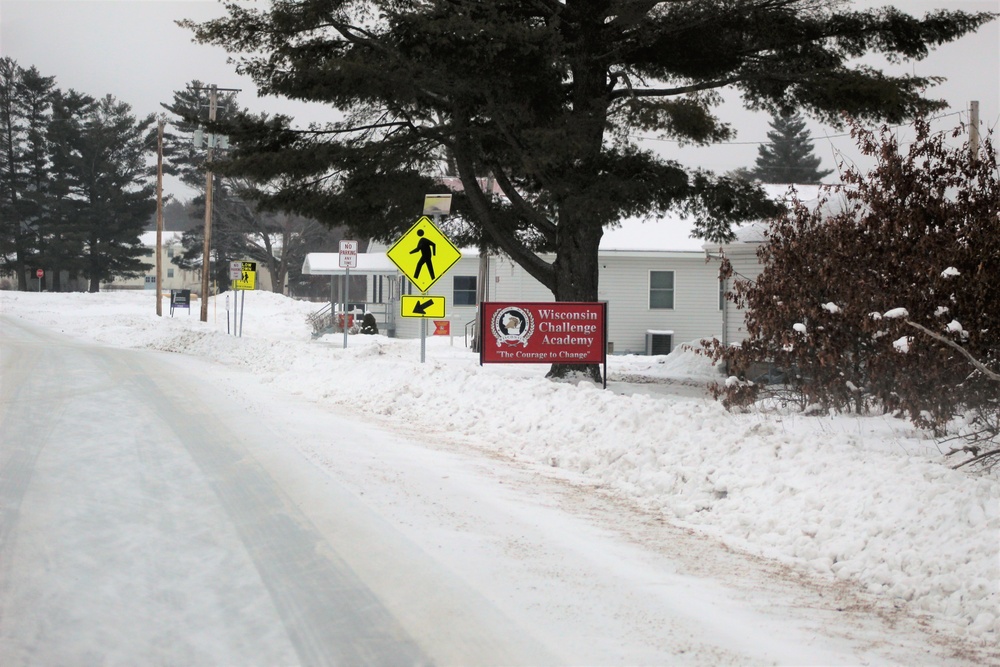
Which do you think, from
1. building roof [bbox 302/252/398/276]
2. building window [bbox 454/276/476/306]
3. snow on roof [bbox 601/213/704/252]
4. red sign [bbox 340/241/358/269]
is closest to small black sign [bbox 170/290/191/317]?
building roof [bbox 302/252/398/276]

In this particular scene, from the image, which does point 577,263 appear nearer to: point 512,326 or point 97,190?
point 512,326

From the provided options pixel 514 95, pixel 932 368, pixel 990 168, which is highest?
pixel 514 95

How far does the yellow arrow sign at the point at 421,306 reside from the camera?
58.4 feet

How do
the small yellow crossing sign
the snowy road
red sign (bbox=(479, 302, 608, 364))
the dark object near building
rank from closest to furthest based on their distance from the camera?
1. the snowy road
2. red sign (bbox=(479, 302, 608, 364))
3. the small yellow crossing sign
4. the dark object near building

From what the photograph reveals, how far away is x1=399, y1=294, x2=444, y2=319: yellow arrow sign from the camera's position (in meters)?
17.8

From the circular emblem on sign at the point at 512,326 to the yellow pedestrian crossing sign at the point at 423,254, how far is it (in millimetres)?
1337

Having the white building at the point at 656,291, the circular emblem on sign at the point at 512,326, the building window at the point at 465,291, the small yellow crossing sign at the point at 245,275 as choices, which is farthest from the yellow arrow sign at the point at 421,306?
the building window at the point at 465,291

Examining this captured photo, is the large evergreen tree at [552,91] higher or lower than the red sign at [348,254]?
higher

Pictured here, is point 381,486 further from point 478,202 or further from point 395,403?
point 478,202

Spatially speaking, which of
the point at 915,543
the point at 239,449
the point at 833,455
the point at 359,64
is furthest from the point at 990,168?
the point at 359,64

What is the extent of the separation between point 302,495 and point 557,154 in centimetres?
1007

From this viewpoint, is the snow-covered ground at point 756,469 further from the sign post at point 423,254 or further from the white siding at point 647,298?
the white siding at point 647,298

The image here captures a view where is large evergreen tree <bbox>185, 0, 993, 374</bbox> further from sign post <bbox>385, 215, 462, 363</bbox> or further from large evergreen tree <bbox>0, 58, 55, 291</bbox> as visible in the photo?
large evergreen tree <bbox>0, 58, 55, 291</bbox>

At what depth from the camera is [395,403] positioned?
14.8m
